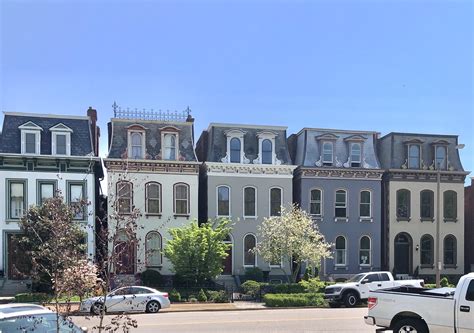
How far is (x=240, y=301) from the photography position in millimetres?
24078

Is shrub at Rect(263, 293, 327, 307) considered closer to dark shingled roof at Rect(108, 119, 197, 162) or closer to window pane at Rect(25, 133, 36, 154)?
dark shingled roof at Rect(108, 119, 197, 162)

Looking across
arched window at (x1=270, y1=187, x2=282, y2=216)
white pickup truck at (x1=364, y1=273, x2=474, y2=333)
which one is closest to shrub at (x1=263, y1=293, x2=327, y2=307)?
→ arched window at (x1=270, y1=187, x2=282, y2=216)

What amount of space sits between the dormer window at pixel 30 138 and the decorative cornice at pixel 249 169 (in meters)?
10.8

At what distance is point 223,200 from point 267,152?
15.1ft

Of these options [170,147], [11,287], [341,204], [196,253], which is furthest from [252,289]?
[11,287]

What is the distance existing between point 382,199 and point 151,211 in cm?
1666

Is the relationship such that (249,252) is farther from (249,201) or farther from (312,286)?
(312,286)

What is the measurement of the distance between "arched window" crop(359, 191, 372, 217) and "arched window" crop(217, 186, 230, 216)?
957 centimetres

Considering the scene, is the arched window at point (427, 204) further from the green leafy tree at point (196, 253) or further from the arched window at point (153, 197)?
the arched window at point (153, 197)

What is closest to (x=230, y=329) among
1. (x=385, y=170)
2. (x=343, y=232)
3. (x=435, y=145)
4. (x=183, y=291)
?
(x=183, y=291)

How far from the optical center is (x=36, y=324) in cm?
643

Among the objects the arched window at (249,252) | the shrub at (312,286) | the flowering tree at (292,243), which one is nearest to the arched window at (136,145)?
the arched window at (249,252)

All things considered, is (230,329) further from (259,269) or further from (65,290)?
(259,269)

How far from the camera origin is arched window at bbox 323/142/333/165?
32.6m
